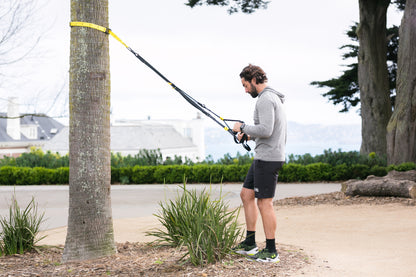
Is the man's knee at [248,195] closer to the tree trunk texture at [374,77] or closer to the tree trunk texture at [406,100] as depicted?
the tree trunk texture at [406,100]

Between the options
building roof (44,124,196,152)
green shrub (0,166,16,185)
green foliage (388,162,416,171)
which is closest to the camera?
green foliage (388,162,416,171)

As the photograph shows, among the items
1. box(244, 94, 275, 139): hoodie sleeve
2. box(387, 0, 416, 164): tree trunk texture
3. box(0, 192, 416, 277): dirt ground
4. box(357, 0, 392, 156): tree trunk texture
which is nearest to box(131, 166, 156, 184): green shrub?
box(0, 192, 416, 277): dirt ground

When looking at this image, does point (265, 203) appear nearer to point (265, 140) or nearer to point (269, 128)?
point (265, 140)

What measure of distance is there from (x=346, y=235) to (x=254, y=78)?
3.25 metres

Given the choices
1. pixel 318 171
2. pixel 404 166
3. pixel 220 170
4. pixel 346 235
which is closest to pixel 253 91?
pixel 346 235

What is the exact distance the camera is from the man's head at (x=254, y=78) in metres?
5.39

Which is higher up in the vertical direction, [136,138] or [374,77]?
[374,77]

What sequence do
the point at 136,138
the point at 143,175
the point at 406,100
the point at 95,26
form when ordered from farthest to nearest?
the point at 136,138, the point at 143,175, the point at 406,100, the point at 95,26

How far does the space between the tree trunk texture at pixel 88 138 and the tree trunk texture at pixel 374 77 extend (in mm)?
15006

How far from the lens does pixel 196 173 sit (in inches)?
634

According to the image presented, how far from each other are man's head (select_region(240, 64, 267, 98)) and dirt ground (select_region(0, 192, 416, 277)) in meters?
1.78

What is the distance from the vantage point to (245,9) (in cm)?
1775

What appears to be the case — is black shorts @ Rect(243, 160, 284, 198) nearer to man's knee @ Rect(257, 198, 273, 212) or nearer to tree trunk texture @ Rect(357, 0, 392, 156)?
man's knee @ Rect(257, 198, 273, 212)

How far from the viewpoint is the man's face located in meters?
5.42
